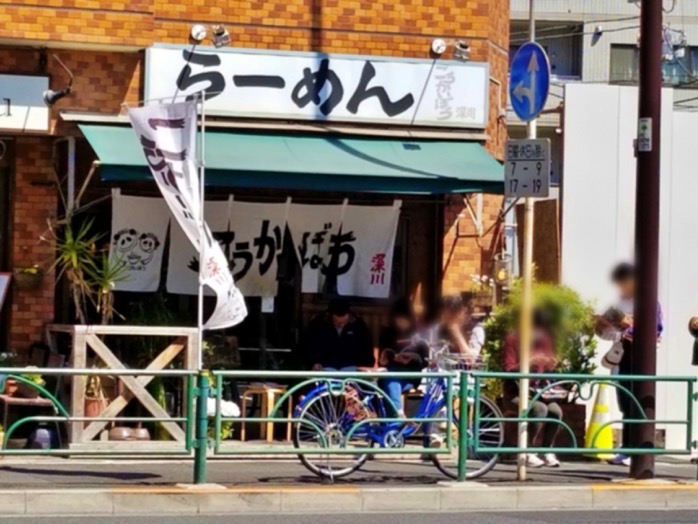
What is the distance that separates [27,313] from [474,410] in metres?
5.40

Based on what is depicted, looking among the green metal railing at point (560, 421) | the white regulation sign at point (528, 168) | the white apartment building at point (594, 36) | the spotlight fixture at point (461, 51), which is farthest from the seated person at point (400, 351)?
the white apartment building at point (594, 36)

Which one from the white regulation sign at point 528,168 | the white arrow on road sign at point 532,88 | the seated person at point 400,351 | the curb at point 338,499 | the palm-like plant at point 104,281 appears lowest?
the curb at point 338,499

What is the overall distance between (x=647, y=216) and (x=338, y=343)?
3810 millimetres

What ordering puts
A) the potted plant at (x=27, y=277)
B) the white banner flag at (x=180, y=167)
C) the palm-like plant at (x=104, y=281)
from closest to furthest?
the white banner flag at (x=180, y=167)
the palm-like plant at (x=104, y=281)
the potted plant at (x=27, y=277)

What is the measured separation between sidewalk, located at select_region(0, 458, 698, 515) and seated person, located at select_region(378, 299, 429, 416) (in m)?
0.78

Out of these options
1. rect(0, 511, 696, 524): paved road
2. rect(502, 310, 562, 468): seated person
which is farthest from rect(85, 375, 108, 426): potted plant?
rect(502, 310, 562, 468): seated person

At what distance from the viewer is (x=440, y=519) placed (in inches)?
407

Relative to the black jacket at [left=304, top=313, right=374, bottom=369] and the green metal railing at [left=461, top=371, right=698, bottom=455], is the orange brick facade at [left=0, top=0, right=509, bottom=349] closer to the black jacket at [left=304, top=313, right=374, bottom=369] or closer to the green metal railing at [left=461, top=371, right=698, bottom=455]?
the black jacket at [left=304, top=313, right=374, bottom=369]

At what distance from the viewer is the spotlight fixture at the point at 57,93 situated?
45.3 feet

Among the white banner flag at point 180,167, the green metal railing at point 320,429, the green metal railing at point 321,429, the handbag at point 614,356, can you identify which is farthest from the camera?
the handbag at point 614,356

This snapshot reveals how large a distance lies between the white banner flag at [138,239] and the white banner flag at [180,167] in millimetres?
1677

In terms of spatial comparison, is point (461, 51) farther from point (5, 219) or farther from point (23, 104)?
point (5, 219)

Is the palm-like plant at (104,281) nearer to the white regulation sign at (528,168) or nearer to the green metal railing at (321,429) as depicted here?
the green metal railing at (321,429)

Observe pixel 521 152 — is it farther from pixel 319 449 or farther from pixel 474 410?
pixel 319 449
